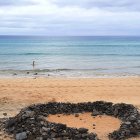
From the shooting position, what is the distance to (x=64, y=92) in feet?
85.9

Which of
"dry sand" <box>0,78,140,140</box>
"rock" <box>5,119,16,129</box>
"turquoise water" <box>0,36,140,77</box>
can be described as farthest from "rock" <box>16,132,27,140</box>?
"turquoise water" <box>0,36,140,77</box>

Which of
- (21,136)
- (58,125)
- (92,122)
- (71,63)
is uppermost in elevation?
(58,125)

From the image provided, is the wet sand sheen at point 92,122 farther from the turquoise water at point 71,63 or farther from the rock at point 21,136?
the turquoise water at point 71,63

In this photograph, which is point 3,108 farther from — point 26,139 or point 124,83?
point 124,83

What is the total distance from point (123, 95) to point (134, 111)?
7.96m

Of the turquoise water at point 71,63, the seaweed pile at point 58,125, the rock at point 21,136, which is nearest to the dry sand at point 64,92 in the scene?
the seaweed pile at point 58,125

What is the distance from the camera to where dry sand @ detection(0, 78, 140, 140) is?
22.5 m

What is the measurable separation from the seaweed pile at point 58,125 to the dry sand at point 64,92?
247cm

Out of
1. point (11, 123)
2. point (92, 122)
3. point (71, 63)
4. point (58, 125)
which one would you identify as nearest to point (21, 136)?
point (58, 125)

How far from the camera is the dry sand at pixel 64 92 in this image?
2250cm

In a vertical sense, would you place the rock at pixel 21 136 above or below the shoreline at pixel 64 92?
above

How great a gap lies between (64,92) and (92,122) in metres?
9.22

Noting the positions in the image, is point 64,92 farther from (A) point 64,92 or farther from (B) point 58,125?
(B) point 58,125

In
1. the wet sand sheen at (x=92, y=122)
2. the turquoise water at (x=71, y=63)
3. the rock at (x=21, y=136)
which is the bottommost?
the turquoise water at (x=71, y=63)
